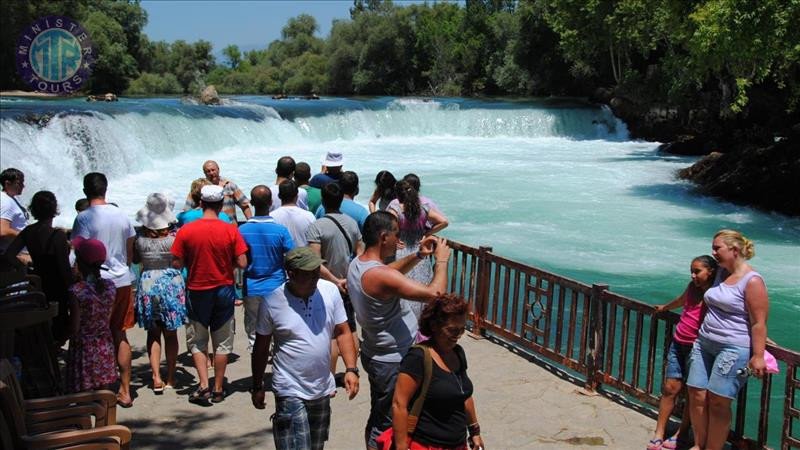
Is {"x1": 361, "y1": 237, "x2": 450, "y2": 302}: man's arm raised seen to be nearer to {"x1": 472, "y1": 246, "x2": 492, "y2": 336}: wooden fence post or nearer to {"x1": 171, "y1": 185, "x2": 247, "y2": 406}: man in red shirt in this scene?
{"x1": 171, "y1": 185, "x2": 247, "y2": 406}: man in red shirt

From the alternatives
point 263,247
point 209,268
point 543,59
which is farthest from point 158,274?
point 543,59

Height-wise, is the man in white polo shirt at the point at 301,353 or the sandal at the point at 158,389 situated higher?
the man in white polo shirt at the point at 301,353

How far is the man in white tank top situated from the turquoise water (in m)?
4.46

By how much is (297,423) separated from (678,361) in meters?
2.87

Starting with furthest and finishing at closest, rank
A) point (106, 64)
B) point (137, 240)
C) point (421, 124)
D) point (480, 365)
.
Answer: point (106, 64) < point (421, 124) < point (480, 365) < point (137, 240)

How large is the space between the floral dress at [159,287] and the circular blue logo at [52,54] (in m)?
2.54

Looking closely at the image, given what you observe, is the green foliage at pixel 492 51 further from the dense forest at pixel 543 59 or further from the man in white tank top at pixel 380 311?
the man in white tank top at pixel 380 311

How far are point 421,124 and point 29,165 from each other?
20932 millimetres

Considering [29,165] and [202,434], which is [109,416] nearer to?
[202,434]

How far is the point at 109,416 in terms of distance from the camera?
16.1ft

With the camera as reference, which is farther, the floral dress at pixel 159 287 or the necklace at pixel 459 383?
the floral dress at pixel 159 287

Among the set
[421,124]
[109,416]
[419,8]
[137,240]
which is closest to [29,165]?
[137,240]

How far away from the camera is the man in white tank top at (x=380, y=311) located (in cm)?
444

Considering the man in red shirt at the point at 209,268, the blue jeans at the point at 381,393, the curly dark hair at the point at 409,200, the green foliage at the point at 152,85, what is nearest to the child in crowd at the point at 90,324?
the man in red shirt at the point at 209,268
